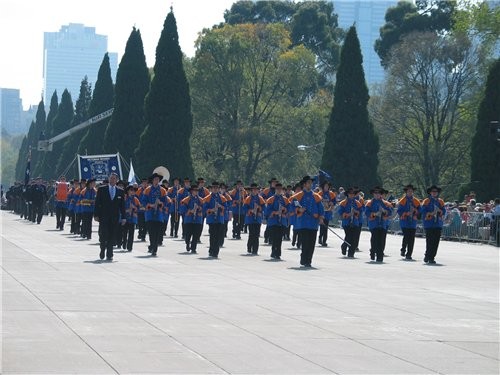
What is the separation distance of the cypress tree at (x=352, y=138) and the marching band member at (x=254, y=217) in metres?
24.5

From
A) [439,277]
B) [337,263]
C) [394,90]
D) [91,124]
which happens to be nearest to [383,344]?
[439,277]

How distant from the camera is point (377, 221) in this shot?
2970 cm

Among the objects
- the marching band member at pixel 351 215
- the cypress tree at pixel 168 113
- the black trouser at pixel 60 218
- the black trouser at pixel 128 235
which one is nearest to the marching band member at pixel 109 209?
the black trouser at pixel 128 235

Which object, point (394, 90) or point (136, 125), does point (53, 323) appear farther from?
point (136, 125)

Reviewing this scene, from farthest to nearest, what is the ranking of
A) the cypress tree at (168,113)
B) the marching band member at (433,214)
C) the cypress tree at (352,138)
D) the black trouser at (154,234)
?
the cypress tree at (168,113) < the cypress tree at (352,138) < the marching band member at (433,214) < the black trouser at (154,234)

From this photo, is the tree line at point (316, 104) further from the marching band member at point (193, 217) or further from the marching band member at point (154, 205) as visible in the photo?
the marching band member at point (154, 205)

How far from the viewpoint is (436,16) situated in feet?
294

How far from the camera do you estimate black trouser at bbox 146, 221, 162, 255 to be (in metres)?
28.0

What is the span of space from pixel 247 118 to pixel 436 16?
20982mm

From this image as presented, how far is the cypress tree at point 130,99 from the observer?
75.8 metres

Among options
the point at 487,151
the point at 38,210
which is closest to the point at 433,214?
the point at 487,151

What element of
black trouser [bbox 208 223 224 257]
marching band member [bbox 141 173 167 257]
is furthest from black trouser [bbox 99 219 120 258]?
black trouser [bbox 208 223 224 257]

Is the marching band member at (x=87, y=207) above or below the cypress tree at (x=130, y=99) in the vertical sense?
below

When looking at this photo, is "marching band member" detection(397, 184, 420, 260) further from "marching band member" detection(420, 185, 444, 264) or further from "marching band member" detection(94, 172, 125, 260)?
"marching band member" detection(94, 172, 125, 260)
